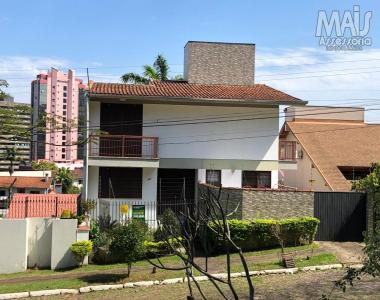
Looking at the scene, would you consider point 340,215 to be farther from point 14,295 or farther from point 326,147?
point 14,295

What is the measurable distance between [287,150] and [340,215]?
588cm

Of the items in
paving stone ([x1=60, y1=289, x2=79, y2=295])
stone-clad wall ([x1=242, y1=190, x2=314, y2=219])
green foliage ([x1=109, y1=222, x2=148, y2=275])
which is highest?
stone-clad wall ([x1=242, y1=190, x2=314, y2=219])

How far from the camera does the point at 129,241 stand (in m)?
15.6

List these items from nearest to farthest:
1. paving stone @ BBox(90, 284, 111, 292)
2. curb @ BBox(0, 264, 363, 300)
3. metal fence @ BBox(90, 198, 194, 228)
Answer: curb @ BBox(0, 264, 363, 300) < paving stone @ BBox(90, 284, 111, 292) < metal fence @ BBox(90, 198, 194, 228)

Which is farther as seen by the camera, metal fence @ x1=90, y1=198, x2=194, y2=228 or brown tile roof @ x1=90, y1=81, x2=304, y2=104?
brown tile roof @ x1=90, y1=81, x2=304, y2=104

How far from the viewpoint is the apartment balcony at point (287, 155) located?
948 inches

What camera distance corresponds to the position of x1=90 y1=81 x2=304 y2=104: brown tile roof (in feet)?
73.9

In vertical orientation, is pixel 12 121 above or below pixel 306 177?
above

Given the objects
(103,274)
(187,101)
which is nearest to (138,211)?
(187,101)

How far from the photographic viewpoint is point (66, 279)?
15.7m

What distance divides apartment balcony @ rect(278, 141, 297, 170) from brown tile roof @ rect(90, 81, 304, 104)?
8.49ft

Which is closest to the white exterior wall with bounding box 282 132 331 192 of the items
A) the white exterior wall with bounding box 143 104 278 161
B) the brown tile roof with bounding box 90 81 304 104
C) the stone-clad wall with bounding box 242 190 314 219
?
the white exterior wall with bounding box 143 104 278 161

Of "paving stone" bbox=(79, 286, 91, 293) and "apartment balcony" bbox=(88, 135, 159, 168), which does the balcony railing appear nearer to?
"apartment balcony" bbox=(88, 135, 159, 168)

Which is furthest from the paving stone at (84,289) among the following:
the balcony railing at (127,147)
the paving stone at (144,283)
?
the balcony railing at (127,147)
